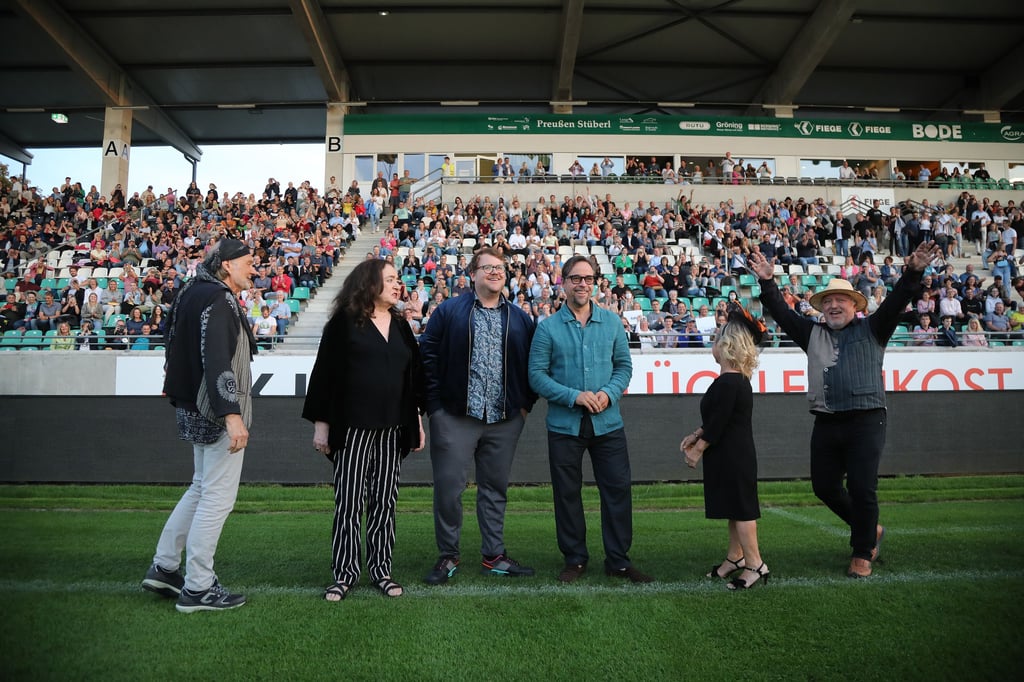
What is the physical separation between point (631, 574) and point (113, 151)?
93.8 ft

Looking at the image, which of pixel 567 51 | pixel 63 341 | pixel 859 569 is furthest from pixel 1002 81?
pixel 63 341

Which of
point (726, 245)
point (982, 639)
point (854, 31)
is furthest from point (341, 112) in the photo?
point (982, 639)

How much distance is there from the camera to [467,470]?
4496 millimetres

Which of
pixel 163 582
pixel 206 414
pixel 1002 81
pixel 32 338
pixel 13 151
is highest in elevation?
pixel 1002 81

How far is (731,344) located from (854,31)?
84.5 ft

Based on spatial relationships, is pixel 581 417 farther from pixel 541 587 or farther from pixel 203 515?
Result: pixel 203 515

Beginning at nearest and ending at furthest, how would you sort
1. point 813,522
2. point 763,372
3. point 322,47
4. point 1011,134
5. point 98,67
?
point 813,522
point 763,372
point 322,47
point 98,67
point 1011,134

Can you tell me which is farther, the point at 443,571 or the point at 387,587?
the point at 443,571

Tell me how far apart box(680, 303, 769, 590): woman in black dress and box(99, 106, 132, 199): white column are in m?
27.9

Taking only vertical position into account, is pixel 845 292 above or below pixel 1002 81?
below

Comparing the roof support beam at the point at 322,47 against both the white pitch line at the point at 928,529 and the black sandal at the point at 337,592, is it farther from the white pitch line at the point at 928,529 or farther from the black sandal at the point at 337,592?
the black sandal at the point at 337,592

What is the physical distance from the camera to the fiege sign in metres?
11.5

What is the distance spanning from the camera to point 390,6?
908 inches

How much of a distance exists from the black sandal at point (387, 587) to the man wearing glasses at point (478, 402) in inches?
15.5
